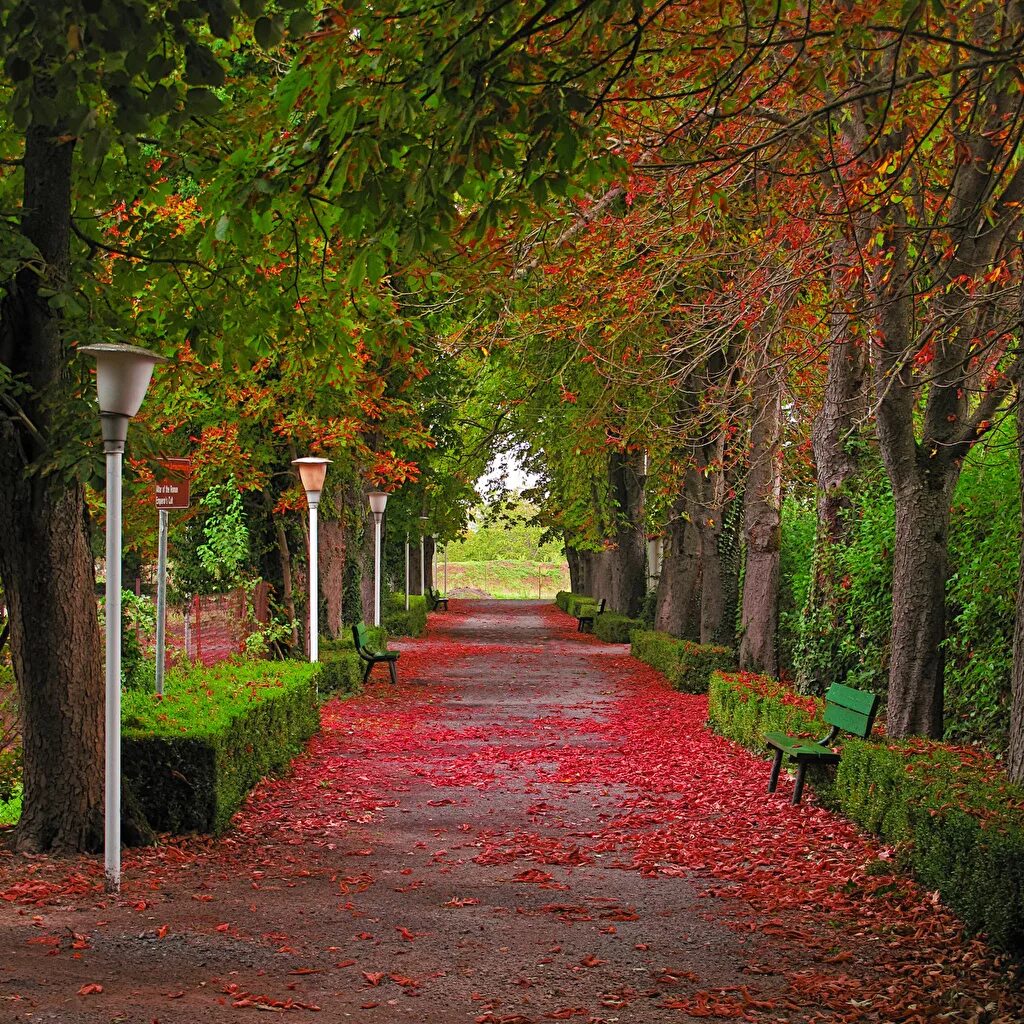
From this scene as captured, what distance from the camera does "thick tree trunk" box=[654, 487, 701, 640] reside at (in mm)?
24172

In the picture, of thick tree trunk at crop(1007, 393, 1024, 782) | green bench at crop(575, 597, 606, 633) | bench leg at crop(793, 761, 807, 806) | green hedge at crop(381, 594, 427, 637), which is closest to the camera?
thick tree trunk at crop(1007, 393, 1024, 782)

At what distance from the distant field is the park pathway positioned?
281 feet

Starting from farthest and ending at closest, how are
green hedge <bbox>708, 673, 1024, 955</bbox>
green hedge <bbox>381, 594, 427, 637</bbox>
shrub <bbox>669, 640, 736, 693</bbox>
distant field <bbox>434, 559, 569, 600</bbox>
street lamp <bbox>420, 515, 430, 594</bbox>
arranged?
1. distant field <bbox>434, 559, 569, 600</bbox>
2. street lamp <bbox>420, 515, 430, 594</bbox>
3. green hedge <bbox>381, 594, 427, 637</bbox>
4. shrub <bbox>669, 640, 736, 693</bbox>
5. green hedge <bbox>708, 673, 1024, 955</bbox>

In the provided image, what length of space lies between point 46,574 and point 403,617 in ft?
89.6

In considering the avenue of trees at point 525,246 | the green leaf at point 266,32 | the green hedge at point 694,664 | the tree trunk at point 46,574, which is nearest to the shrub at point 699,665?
the green hedge at point 694,664

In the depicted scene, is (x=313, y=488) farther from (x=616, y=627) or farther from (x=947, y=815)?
(x=616, y=627)

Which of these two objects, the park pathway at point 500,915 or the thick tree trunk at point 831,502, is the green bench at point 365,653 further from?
the thick tree trunk at point 831,502

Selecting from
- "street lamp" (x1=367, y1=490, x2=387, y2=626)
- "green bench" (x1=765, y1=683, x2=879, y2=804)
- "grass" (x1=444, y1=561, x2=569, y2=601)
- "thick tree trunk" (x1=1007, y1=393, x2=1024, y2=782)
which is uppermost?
"street lamp" (x1=367, y1=490, x2=387, y2=626)

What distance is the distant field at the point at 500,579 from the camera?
98.7 metres

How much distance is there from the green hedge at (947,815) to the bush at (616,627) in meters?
20.4

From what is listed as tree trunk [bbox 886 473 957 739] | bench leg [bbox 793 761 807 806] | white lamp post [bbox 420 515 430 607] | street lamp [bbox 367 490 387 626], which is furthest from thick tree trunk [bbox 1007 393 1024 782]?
white lamp post [bbox 420 515 430 607]

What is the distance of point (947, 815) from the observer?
276 inches

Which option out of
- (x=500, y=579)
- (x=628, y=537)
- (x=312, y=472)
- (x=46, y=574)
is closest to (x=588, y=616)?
(x=628, y=537)

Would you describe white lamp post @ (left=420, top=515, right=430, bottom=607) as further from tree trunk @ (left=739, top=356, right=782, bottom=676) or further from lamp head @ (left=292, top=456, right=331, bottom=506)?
lamp head @ (left=292, top=456, right=331, bottom=506)
